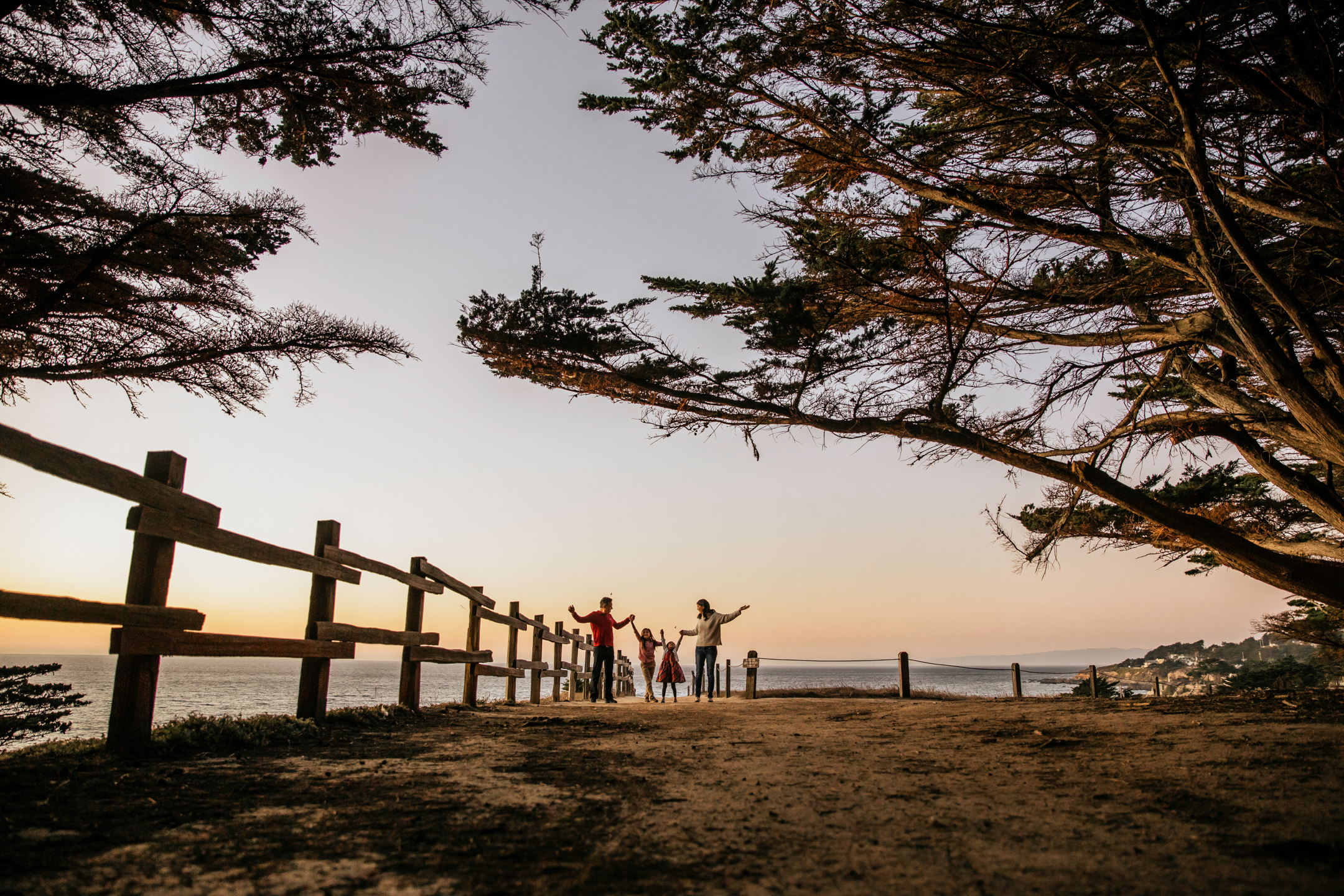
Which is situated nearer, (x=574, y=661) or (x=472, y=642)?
(x=472, y=642)

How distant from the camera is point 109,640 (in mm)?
3822

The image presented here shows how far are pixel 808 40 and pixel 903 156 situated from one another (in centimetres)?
144

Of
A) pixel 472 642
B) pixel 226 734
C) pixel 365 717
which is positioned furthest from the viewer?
pixel 472 642

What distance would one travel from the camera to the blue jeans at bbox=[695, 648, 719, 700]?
1410 cm

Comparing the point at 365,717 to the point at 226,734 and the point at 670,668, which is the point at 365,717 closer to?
the point at 226,734

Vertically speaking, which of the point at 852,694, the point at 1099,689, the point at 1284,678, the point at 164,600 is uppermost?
the point at 164,600

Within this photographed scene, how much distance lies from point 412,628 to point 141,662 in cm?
329

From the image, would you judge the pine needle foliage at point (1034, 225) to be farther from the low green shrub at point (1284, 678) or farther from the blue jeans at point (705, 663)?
the low green shrub at point (1284, 678)

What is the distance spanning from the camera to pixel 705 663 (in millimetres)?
14789

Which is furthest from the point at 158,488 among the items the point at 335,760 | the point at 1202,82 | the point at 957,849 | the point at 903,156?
the point at 1202,82

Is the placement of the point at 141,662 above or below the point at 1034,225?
below

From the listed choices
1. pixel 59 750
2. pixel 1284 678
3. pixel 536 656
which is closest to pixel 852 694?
pixel 536 656

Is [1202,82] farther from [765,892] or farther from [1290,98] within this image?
[765,892]

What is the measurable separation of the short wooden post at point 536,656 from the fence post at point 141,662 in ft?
28.0
